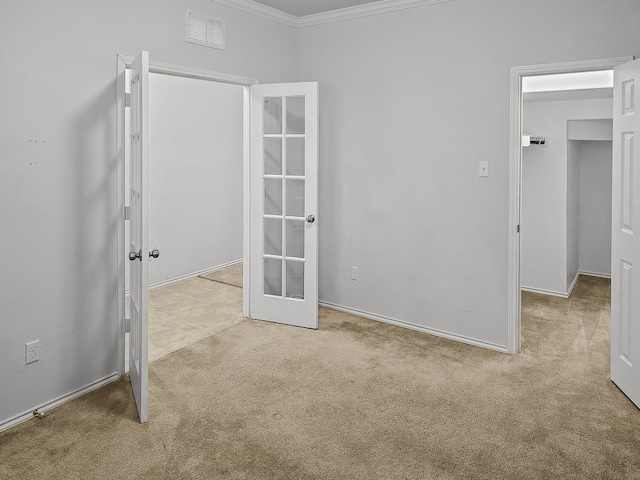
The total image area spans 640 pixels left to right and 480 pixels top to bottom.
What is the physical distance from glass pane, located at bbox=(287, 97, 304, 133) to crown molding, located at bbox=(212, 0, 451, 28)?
779 mm

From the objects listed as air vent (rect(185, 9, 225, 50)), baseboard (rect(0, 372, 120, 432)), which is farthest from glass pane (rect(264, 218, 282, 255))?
baseboard (rect(0, 372, 120, 432))

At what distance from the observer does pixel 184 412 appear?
276 cm

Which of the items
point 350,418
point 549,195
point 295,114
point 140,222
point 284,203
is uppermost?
point 295,114

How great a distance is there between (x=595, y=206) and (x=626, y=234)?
3.71m

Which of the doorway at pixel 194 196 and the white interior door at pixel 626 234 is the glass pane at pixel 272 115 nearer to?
the doorway at pixel 194 196

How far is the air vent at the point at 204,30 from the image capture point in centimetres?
354

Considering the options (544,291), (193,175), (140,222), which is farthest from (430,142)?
(193,175)

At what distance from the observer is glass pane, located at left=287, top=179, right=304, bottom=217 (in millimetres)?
4207

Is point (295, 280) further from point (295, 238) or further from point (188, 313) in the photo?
point (188, 313)

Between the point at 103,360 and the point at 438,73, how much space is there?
3096 millimetres

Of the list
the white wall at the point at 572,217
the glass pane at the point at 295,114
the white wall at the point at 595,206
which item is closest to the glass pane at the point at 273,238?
the glass pane at the point at 295,114

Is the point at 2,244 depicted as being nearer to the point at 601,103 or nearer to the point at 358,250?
the point at 358,250

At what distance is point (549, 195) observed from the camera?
5344 mm

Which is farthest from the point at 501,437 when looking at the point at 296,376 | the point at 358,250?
the point at 358,250
